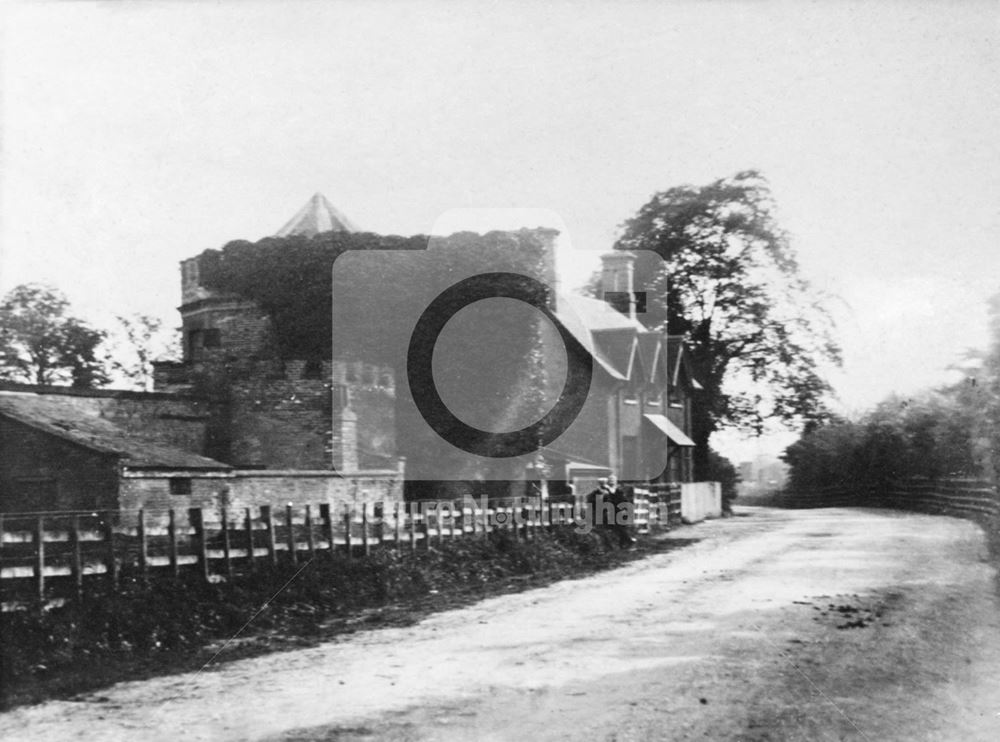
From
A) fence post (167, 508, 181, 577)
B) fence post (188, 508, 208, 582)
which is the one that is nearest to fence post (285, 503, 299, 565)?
fence post (188, 508, 208, 582)

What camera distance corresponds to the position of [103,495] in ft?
43.9

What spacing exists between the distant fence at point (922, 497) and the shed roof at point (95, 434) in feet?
35.2

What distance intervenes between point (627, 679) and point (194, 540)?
16.5ft

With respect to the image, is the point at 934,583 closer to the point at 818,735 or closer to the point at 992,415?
the point at 992,415

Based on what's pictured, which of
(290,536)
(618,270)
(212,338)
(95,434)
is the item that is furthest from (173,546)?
(618,270)

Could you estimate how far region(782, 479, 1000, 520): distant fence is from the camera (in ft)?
31.0

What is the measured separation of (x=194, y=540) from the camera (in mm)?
9273

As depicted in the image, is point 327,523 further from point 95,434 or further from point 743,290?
point 743,290

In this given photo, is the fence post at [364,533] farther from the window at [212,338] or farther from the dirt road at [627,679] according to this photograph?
the window at [212,338]

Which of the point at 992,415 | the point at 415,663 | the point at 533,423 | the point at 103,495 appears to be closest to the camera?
the point at 415,663

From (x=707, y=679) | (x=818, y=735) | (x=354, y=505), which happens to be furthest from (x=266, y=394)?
(x=818, y=735)

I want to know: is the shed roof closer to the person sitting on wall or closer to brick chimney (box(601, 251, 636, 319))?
brick chimney (box(601, 251, 636, 319))

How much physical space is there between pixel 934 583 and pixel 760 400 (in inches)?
131

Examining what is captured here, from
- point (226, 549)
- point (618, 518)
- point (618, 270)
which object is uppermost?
point (618, 270)
